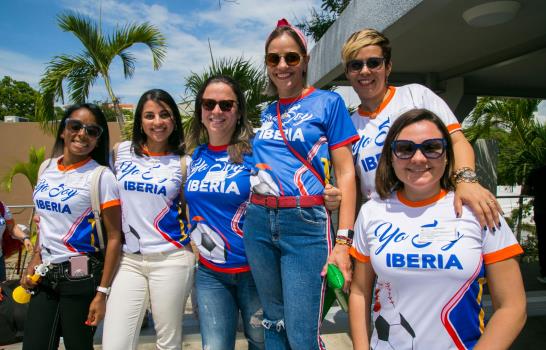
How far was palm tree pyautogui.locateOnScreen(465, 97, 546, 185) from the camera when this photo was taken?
8906mm

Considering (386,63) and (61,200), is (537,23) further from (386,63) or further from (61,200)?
(61,200)

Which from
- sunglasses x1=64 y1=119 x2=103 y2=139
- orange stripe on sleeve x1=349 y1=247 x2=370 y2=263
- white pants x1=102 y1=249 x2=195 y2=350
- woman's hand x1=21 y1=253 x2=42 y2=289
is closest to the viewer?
orange stripe on sleeve x1=349 y1=247 x2=370 y2=263

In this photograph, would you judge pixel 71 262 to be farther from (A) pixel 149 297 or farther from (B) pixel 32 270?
(A) pixel 149 297

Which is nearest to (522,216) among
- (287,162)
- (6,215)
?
(287,162)

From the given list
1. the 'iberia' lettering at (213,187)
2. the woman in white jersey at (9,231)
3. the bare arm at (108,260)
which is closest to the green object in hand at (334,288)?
the 'iberia' lettering at (213,187)

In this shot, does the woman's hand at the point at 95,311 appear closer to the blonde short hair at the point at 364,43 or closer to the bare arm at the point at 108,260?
the bare arm at the point at 108,260

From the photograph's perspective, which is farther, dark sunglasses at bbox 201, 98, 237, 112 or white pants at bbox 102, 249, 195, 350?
dark sunglasses at bbox 201, 98, 237, 112

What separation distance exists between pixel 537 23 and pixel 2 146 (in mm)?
18549

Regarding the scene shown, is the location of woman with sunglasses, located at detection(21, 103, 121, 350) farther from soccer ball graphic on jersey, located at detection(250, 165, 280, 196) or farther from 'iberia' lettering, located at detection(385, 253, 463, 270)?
'iberia' lettering, located at detection(385, 253, 463, 270)

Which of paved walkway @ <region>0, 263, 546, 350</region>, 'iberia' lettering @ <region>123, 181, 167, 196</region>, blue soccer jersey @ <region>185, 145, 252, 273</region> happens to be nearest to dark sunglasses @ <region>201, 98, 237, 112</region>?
blue soccer jersey @ <region>185, 145, 252, 273</region>

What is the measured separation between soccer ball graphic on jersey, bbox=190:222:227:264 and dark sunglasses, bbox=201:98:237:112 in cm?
73

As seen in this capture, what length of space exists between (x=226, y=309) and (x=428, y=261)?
1.27 meters

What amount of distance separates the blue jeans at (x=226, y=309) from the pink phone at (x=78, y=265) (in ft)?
2.53

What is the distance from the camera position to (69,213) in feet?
7.95
